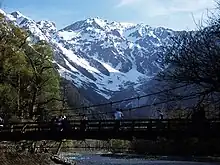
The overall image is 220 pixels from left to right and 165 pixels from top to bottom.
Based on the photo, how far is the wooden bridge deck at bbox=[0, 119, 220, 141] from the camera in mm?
33281

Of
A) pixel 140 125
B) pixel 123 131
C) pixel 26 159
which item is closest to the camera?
pixel 140 125

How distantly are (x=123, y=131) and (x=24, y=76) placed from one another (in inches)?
1223

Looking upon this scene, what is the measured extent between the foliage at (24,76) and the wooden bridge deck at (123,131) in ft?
69.6

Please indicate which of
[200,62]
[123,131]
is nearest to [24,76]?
[123,131]

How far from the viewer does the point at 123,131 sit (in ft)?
117

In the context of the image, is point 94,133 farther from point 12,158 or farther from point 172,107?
point 12,158

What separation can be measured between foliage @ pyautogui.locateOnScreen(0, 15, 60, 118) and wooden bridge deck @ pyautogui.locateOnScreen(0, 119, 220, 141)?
21.2 meters

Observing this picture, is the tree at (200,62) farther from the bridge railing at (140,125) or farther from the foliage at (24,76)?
the foliage at (24,76)

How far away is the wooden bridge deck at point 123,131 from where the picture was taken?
33281mm

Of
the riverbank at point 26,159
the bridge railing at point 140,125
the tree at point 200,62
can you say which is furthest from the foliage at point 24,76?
the tree at point 200,62

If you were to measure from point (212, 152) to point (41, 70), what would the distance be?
25.7 m

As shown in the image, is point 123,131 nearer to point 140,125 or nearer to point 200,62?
point 140,125

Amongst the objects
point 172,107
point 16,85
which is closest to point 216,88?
point 172,107

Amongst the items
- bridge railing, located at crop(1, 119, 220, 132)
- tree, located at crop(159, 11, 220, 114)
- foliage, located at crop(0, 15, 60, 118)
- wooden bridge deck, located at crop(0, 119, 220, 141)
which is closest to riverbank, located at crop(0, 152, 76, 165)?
wooden bridge deck, located at crop(0, 119, 220, 141)
